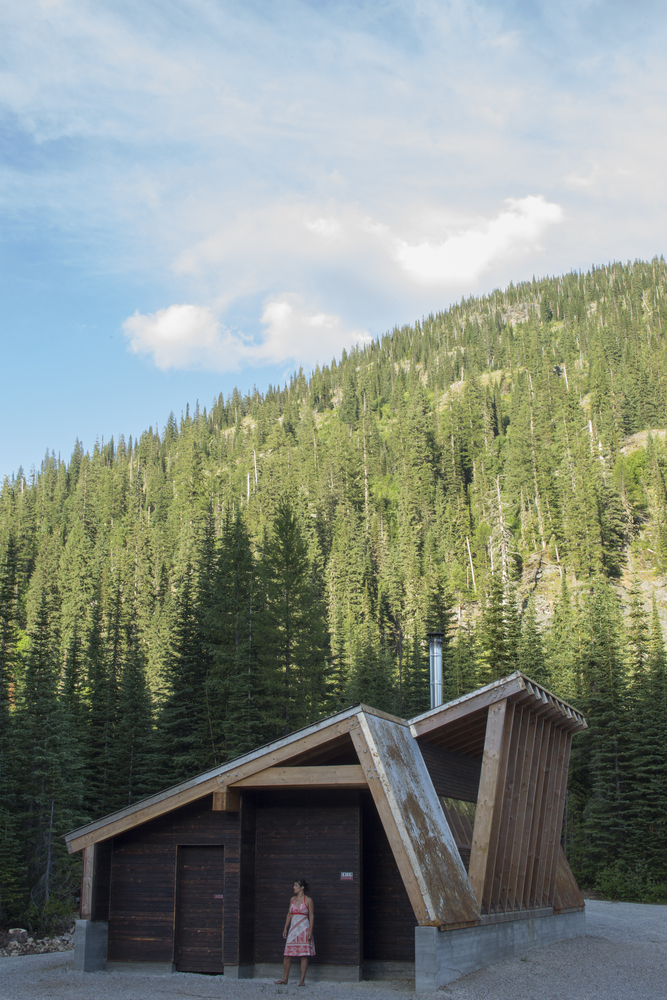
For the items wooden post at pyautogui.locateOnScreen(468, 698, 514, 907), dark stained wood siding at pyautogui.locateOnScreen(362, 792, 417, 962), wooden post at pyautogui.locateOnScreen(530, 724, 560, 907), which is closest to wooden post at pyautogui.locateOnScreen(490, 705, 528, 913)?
wooden post at pyautogui.locateOnScreen(468, 698, 514, 907)

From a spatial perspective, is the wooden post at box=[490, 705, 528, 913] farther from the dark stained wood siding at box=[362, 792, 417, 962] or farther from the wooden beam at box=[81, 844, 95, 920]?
the wooden beam at box=[81, 844, 95, 920]

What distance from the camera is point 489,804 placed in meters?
12.4

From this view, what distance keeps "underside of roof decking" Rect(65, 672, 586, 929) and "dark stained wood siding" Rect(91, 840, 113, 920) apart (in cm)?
36

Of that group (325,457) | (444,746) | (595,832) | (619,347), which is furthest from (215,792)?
(619,347)

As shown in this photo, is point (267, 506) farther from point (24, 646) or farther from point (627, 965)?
point (627, 965)

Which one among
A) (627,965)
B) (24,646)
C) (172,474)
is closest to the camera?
(627,965)

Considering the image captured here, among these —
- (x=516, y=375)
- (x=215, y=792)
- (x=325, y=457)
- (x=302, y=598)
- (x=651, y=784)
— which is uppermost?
(x=516, y=375)

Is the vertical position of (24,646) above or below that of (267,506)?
below

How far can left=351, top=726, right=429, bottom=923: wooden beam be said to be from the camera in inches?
420

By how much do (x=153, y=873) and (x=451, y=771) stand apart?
565 centimetres

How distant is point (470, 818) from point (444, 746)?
1.37m

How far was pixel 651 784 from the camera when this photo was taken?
35562 millimetres

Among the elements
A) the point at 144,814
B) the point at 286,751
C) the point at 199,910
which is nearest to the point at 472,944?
the point at 286,751

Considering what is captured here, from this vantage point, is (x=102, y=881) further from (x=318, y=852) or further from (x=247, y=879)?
(x=318, y=852)
